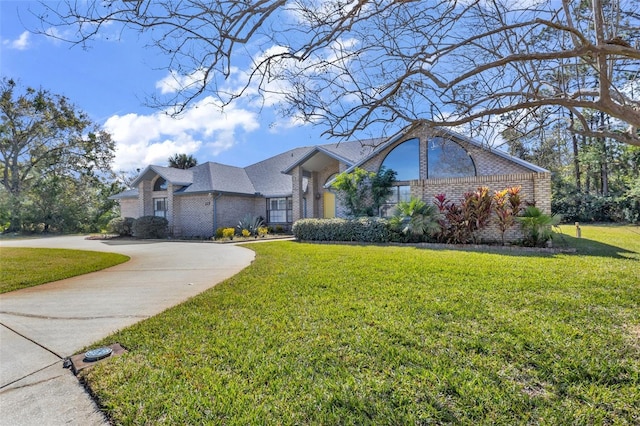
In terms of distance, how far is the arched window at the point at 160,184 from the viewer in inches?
896

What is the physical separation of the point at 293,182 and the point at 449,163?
9247 millimetres

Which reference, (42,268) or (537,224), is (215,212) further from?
(537,224)

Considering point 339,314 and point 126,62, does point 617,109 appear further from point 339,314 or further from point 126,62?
point 126,62

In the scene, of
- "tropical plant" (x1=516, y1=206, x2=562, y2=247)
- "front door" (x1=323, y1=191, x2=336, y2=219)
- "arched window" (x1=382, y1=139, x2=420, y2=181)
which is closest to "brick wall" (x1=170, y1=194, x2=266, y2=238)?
"front door" (x1=323, y1=191, x2=336, y2=219)

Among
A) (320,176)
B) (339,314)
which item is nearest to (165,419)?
(339,314)

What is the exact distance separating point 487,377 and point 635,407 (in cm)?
103

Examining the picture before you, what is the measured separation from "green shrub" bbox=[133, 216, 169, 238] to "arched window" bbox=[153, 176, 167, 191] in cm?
330

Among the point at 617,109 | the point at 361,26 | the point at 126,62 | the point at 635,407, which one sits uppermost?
the point at 361,26

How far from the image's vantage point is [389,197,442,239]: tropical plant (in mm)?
12523

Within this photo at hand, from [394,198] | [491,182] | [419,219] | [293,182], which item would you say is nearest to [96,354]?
[419,219]

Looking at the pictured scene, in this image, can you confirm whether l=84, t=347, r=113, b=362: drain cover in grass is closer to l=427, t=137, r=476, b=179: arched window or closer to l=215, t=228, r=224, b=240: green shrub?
l=427, t=137, r=476, b=179: arched window

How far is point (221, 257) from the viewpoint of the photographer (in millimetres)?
10688

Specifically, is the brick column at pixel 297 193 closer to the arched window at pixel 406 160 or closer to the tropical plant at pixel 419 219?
the arched window at pixel 406 160

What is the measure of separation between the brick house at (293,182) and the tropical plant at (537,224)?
2.23 m
